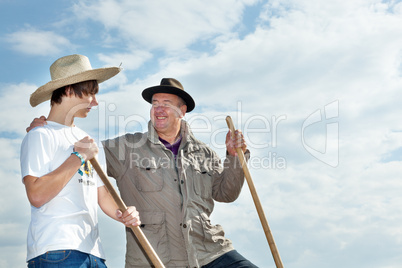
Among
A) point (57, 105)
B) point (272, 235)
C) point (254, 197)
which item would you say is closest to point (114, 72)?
point (57, 105)

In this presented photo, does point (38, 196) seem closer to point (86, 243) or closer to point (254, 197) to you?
point (86, 243)

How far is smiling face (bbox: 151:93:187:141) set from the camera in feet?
23.6

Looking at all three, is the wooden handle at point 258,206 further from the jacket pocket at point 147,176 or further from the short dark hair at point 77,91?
the short dark hair at point 77,91

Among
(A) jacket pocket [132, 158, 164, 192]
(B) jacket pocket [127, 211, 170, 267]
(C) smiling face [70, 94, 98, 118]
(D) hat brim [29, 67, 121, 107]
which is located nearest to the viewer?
(C) smiling face [70, 94, 98, 118]

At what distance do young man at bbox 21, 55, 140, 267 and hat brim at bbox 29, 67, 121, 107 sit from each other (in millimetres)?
10

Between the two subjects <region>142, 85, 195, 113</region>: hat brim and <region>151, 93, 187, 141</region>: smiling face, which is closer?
<region>151, 93, 187, 141</region>: smiling face

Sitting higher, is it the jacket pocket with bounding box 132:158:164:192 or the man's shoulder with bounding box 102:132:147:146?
the man's shoulder with bounding box 102:132:147:146

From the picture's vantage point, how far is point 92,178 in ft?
15.4

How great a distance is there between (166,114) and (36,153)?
3229 mm

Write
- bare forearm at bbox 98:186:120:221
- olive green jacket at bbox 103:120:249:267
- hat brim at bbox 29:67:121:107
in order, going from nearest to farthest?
hat brim at bbox 29:67:121:107 < bare forearm at bbox 98:186:120:221 < olive green jacket at bbox 103:120:249:267

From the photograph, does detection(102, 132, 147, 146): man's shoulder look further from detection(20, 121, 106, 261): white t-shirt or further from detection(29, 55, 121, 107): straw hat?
detection(20, 121, 106, 261): white t-shirt

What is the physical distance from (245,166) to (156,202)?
55.4 inches

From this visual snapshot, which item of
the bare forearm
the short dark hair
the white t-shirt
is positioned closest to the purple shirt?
the bare forearm

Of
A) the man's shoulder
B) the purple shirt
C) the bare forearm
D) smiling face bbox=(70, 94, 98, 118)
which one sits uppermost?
smiling face bbox=(70, 94, 98, 118)
